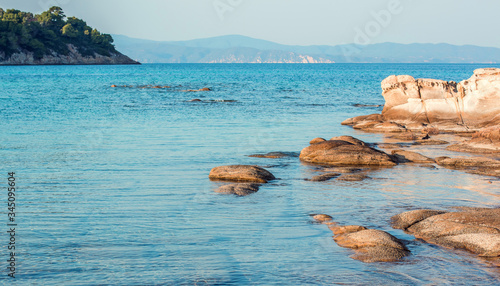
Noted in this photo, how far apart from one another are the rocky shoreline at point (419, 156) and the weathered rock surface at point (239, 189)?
0.03 meters

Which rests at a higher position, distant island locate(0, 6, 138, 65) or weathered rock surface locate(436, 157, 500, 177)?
distant island locate(0, 6, 138, 65)

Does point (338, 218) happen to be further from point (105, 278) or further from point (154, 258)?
point (105, 278)

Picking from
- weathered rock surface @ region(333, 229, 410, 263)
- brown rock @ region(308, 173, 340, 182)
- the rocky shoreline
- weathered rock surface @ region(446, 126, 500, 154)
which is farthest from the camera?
weathered rock surface @ region(446, 126, 500, 154)

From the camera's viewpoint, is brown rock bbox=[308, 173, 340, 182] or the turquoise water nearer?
the turquoise water

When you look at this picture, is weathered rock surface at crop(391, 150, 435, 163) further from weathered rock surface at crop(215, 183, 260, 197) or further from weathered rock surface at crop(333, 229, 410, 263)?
weathered rock surface at crop(333, 229, 410, 263)

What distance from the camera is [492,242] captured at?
10.3m

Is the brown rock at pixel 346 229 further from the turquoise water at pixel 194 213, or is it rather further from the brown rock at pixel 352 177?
the brown rock at pixel 352 177

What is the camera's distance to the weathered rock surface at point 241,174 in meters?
16.3

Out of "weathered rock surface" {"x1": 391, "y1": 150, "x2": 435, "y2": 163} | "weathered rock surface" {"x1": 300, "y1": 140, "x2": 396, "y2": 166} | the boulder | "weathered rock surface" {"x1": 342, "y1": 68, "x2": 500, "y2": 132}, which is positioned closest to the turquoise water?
the boulder

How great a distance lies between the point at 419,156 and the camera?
20.1m

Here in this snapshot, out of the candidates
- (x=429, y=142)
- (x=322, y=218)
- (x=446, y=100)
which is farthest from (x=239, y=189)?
(x=446, y=100)

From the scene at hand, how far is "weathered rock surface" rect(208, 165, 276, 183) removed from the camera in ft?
53.4

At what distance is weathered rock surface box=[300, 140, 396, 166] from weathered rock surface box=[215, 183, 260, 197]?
474cm

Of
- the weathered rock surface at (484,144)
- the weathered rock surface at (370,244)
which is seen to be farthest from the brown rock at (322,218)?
the weathered rock surface at (484,144)
